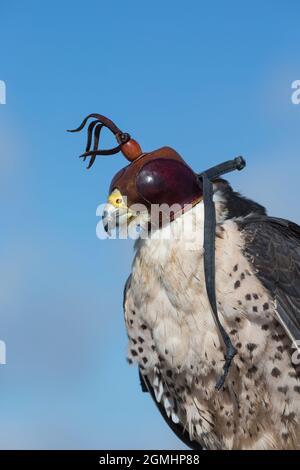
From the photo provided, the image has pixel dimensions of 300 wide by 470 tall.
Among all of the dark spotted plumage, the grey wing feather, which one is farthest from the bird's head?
the grey wing feather

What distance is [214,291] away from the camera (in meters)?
5.75

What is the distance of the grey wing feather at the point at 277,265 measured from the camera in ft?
19.4

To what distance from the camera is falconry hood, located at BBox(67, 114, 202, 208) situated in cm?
585

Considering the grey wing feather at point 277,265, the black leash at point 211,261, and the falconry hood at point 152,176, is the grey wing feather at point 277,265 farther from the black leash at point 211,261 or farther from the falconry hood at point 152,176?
the falconry hood at point 152,176

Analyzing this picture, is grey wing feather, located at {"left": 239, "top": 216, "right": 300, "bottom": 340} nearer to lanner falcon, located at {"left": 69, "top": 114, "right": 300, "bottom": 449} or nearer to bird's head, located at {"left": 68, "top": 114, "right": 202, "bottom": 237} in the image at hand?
lanner falcon, located at {"left": 69, "top": 114, "right": 300, "bottom": 449}

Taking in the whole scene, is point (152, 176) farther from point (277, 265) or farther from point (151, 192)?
point (277, 265)

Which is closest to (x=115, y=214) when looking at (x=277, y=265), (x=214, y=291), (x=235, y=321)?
(x=214, y=291)

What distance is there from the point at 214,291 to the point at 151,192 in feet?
2.83

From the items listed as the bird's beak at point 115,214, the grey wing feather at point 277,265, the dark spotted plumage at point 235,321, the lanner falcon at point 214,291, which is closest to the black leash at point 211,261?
the lanner falcon at point 214,291

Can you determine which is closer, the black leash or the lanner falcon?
the black leash

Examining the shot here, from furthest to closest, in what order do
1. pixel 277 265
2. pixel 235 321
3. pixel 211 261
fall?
pixel 277 265, pixel 235 321, pixel 211 261

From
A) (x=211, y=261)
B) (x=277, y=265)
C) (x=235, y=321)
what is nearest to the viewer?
(x=211, y=261)

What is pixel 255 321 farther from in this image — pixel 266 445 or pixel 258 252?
pixel 266 445

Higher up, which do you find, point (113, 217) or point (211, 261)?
point (113, 217)
